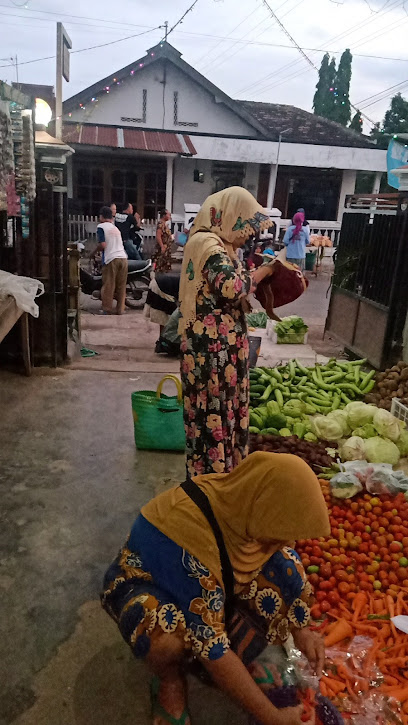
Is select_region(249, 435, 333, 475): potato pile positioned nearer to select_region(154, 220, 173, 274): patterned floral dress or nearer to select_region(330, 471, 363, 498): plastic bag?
select_region(330, 471, 363, 498): plastic bag

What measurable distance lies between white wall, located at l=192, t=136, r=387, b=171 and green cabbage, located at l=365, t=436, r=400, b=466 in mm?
14444

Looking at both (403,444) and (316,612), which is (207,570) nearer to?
(316,612)

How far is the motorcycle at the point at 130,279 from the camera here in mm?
9453

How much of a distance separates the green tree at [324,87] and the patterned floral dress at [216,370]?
3919 cm

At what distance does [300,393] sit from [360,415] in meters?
0.72

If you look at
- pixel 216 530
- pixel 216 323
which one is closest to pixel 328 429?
pixel 216 323

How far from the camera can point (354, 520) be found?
3068 millimetres

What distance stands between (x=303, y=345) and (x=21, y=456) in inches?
183

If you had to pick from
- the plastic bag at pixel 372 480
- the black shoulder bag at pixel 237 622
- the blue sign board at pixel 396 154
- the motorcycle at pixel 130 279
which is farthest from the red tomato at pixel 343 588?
the blue sign board at pixel 396 154

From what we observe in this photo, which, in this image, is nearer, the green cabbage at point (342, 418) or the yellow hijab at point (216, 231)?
the yellow hijab at point (216, 231)

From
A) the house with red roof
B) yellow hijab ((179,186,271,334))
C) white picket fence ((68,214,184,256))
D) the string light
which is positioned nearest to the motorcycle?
white picket fence ((68,214,184,256))

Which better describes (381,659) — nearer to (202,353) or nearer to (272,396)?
(202,353)

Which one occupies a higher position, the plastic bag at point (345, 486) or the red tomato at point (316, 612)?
the plastic bag at point (345, 486)

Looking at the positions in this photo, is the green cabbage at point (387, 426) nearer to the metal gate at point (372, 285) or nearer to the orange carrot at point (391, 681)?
the metal gate at point (372, 285)
